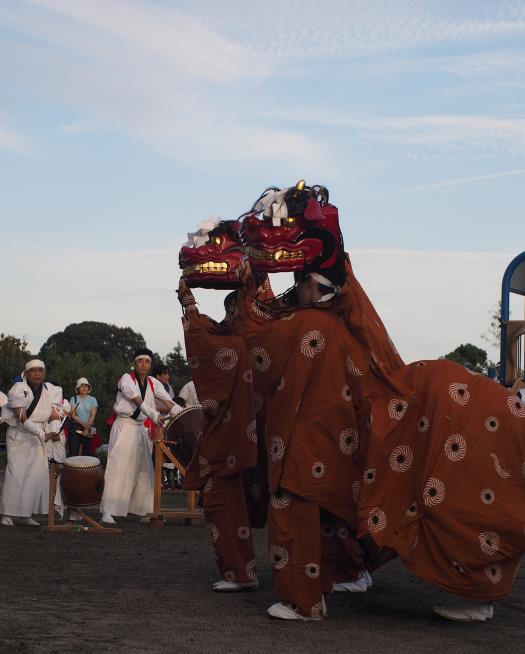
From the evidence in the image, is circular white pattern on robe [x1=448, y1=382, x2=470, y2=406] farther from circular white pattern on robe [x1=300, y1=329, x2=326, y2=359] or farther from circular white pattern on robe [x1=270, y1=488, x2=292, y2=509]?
circular white pattern on robe [x1=270, y1=488, x2=292, y2=509]

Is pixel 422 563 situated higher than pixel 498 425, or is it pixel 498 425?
pixel 498 425

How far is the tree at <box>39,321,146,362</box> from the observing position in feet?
219

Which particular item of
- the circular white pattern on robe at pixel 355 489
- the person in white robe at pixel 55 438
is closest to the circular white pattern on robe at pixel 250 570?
the circular white pattern on robe at pixel 355 489

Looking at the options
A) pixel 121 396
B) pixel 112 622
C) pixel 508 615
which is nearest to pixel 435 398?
pixel 508 615

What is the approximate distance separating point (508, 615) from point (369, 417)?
5.01ft

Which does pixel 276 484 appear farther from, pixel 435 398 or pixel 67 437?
pixel 67 437

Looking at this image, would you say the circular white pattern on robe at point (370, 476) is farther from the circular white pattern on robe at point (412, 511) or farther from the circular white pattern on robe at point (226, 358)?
the circular white pattern on robe at point (226, 358)

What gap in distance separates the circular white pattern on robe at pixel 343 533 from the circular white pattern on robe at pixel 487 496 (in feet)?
4.12

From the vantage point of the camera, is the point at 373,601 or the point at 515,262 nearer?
the point at 373,601

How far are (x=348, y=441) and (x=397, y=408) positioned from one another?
1.06 feet

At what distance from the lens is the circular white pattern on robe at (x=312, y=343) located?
259 inches

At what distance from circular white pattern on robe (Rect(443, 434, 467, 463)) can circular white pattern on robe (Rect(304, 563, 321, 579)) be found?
0.94 m

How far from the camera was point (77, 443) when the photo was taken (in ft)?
58.5

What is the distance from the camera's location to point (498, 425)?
645 centimetres
